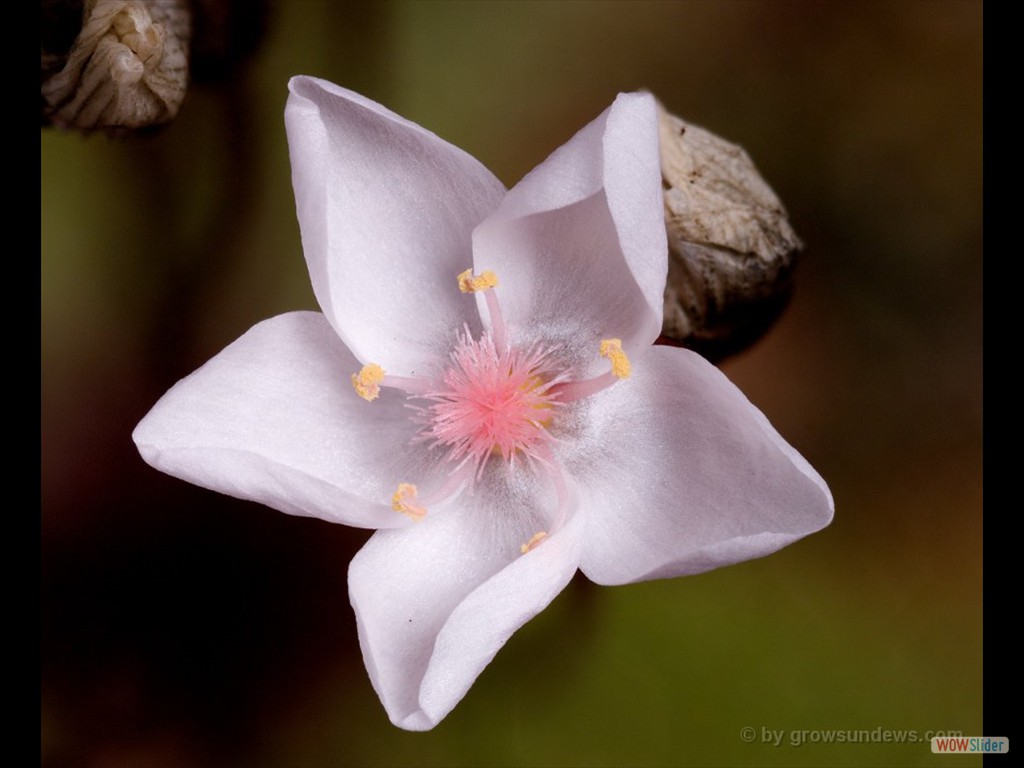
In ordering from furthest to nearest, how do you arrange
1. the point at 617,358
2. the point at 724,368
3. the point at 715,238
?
the point at 724,368
the point at 715,238
the point at 617,358

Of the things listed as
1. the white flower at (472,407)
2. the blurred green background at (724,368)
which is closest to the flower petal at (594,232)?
the white flower at (472,407)

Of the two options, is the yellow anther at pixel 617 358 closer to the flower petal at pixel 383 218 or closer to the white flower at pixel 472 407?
the white flower at pixel 472 407

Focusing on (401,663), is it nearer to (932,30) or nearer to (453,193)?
(453,193)

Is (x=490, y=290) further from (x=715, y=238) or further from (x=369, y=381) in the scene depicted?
(x=715, y=238)

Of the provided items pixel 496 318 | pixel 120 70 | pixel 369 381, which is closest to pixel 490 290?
pixel 496 318

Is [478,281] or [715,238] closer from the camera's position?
[478,281]

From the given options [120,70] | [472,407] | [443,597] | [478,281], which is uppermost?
[120,70]

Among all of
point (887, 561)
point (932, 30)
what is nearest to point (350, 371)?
point (887, 561)
